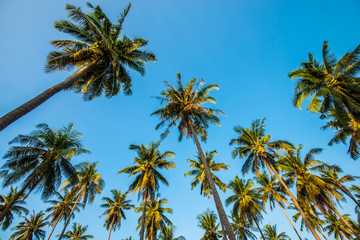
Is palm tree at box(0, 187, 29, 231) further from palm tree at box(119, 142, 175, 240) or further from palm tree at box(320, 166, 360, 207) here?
palm tree at box(320, 166, 360, 207)

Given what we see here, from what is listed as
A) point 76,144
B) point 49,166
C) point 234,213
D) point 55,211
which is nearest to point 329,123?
point 234,213

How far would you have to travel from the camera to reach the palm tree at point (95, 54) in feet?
31.3

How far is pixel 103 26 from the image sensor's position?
11.1 meters

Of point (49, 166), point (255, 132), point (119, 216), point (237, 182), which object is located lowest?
point (49, 166)

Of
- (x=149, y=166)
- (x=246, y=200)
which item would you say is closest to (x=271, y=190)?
(x=246, y=200)

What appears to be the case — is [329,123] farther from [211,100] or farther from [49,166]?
[49,166]

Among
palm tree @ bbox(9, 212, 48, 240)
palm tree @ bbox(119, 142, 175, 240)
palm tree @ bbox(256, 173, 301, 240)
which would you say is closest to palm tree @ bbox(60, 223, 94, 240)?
palm tree @ bbox(9, 212, 48, 240)

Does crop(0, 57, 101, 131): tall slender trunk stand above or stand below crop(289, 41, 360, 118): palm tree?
below

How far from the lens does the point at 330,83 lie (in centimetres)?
1182

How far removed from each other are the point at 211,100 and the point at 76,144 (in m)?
14.1

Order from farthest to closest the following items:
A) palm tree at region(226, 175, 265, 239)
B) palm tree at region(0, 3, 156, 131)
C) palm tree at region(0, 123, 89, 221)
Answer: palm tree at region(226, 175, 265, 239), palm tree at region(0, 123, 89, 221), palm tree at region(0, 3, 156, 131)

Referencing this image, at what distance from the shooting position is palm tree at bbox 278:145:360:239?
16.2m

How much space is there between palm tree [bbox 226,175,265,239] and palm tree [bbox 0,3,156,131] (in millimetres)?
19901

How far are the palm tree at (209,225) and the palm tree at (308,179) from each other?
41.2 feet
